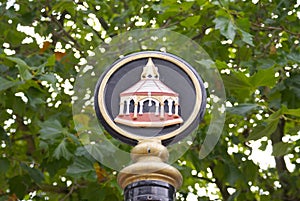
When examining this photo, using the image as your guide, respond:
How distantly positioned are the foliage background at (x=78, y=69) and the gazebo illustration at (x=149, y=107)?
1248mm

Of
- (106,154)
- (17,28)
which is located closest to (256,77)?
(106,154)

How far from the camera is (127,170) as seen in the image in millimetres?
1262

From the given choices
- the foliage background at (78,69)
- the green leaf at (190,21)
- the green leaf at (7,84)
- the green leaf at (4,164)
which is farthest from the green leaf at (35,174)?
the green leaf at (190,21)

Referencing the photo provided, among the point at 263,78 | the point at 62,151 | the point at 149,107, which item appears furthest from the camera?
the point at 62,151

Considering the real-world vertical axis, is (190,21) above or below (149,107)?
above

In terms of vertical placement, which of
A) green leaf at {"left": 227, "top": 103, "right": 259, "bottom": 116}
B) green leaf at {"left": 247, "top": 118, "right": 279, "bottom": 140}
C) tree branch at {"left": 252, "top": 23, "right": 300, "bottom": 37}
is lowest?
green leaf at {"left": 247, "top": 118, "right": 279, "bottom": 140}

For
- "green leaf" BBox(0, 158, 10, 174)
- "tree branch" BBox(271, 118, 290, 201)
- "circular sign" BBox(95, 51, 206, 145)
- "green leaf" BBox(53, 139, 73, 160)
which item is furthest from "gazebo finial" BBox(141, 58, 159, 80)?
"tree branch" BBox(271, 118, 290, 201)

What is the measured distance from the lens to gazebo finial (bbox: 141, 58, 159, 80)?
4.42ft

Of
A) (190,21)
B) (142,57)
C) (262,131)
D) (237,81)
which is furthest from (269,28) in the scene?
(142,57)

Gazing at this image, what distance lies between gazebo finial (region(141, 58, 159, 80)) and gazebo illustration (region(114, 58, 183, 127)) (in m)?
0.03

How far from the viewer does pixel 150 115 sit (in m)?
1.29

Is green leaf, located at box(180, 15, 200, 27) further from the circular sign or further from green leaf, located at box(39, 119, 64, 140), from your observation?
the circular sign

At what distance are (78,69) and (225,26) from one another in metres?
0.66

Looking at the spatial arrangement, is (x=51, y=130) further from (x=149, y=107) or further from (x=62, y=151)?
(x=149, y=107)
